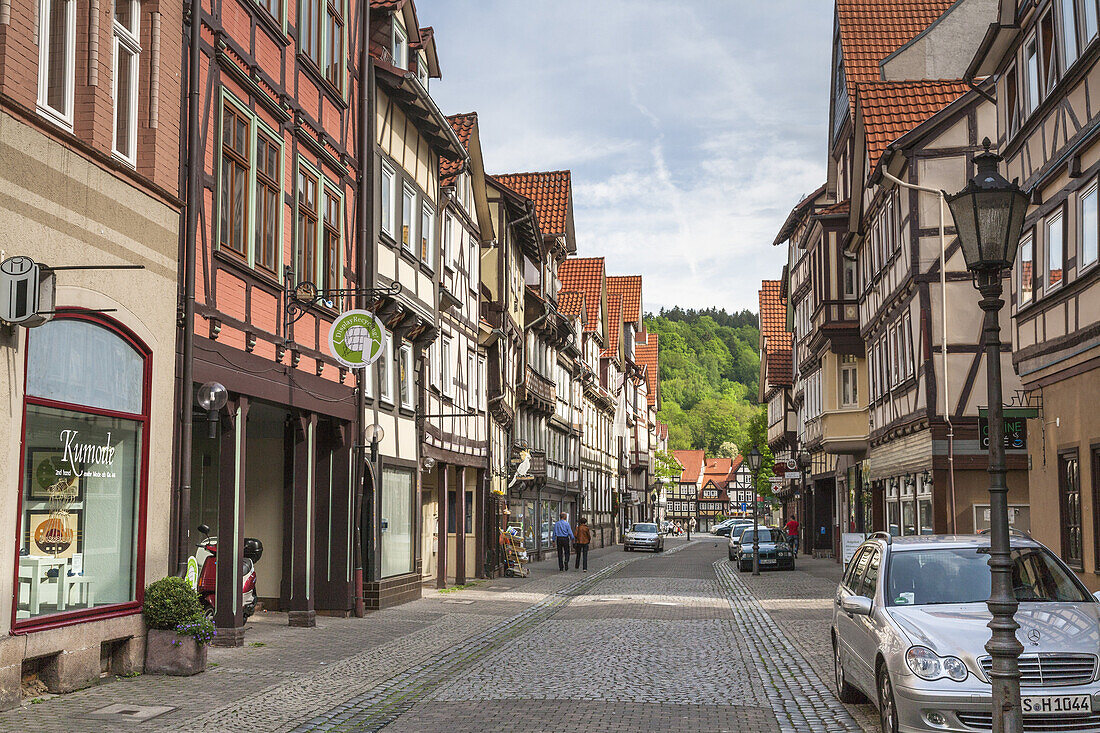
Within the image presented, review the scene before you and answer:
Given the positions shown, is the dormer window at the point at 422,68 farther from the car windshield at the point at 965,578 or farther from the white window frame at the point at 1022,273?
the car windshield at the point at 965,578

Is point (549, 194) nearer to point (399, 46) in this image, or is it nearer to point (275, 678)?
point (399, 46)

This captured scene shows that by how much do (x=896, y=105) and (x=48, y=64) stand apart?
2359cm

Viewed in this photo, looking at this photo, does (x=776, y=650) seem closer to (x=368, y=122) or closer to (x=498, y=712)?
(x=498, y=712)

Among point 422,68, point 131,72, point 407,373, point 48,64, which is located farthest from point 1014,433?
point 48,64

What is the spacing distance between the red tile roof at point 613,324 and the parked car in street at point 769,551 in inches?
1209

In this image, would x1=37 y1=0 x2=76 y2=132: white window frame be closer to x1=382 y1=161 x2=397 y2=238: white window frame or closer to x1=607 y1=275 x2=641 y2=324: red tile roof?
x1=382 y1=161 x2=397 y2=238: white window frame

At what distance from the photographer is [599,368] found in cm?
7081

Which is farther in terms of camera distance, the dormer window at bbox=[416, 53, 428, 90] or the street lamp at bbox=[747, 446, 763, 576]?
the street lamp at bbox=[747, 446, 763, 576]

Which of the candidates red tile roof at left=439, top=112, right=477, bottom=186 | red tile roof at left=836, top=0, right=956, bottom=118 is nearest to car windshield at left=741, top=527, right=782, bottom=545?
red tile roof at left=836, top=0, right=956, bottom=118

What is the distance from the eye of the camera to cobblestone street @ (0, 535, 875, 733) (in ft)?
33.3

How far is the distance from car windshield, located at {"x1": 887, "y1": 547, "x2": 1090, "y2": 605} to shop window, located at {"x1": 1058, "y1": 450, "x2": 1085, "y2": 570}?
726cm

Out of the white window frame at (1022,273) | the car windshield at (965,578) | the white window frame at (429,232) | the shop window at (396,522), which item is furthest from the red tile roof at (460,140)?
the car windshield at (965,578)

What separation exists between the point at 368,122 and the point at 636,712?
13244mm

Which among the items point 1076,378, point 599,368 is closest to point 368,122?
point 1076,378
